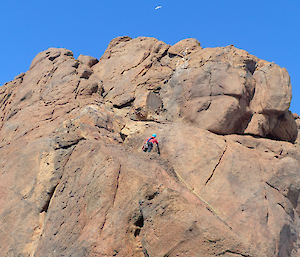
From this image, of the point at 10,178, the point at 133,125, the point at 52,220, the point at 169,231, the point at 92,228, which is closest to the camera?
the point at 169,231

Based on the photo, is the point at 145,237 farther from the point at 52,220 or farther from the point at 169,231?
the point at 52,220

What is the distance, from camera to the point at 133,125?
1579cm

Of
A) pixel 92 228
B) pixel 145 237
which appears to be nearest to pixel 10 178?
pixel 92 228

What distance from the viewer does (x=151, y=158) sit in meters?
12.7

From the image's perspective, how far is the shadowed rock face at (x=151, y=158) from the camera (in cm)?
1002

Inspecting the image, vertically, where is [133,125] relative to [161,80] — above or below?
below

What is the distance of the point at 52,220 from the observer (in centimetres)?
1188

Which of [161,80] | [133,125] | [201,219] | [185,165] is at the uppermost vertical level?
[161,80]

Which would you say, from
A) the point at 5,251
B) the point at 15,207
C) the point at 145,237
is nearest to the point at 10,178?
the point at 15,207

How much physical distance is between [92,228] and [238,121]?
31.6 ft

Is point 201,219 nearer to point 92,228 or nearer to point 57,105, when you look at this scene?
point 92,228

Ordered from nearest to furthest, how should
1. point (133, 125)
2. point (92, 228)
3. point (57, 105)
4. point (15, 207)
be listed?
1. point (92, 228)
2. point (15, 207)
3. point (133, 125)
4. point (57, 105)

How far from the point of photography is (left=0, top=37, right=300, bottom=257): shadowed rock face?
10.0 metres

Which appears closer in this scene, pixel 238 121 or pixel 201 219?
pixel 201 219
